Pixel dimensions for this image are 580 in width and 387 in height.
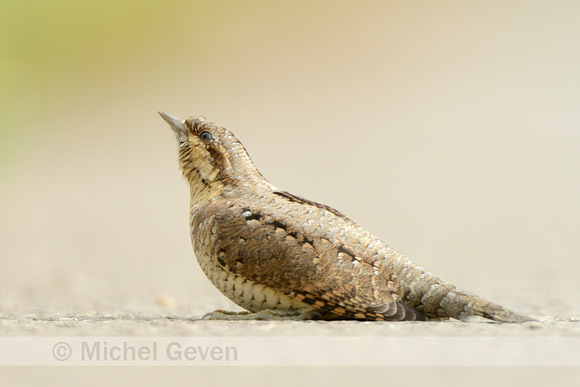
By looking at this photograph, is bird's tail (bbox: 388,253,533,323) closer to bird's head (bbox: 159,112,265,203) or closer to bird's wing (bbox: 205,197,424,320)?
bird's wing (bbox: 205,197,424,320)

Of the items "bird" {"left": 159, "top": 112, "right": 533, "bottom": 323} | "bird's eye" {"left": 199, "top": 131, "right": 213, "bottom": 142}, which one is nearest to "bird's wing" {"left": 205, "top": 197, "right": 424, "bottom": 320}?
"bird" {"left": 159, "top": 112, "right": 533, "bottom": 323}

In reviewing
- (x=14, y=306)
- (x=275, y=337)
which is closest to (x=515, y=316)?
(x=275, y=337)

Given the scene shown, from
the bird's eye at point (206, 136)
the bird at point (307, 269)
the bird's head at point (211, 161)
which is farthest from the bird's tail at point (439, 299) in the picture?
the bird's eye at point (206, 136)

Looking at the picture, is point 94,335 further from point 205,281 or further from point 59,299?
point 205,281

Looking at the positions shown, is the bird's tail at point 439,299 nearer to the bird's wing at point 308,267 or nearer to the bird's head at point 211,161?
the bird's wing at point 308,267

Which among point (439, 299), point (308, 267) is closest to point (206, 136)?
point (308, 267)
